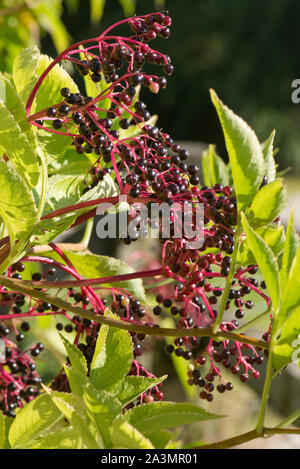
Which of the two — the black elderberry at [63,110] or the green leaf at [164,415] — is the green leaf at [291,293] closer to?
the green leaf at [164,415]

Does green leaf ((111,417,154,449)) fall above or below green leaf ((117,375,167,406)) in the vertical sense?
above

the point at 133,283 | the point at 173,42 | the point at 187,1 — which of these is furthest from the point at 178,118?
the point at 133,283

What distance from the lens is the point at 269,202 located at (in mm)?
319

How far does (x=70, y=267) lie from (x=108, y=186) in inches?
2.9

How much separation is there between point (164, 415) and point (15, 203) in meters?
0.14

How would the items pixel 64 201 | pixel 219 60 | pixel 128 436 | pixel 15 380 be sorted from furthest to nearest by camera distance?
pixel 219 60 < pixel 15 380 < pixel 64 201 < pixel 128 436

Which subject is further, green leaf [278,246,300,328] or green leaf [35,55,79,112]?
green leaf [35,55,79,112]

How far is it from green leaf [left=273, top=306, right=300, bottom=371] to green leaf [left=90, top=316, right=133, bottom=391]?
88 mm

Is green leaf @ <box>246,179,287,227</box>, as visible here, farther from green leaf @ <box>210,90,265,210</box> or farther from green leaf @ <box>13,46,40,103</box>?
green leaf @ <box>13,46,40,103</box>

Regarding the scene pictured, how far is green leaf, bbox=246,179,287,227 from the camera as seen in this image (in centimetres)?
32

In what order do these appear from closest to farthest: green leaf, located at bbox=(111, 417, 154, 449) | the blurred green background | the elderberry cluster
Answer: green leaf, located at bbox=(111, 417, 154, 449), the elderberry cluster, the blurred green background

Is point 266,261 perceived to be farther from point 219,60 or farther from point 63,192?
point 219,60

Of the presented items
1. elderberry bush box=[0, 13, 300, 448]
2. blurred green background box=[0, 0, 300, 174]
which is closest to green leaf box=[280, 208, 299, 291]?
elderberry bush box=[0, 13, 300, 448]

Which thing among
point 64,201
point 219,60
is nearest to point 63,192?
point 64,201
